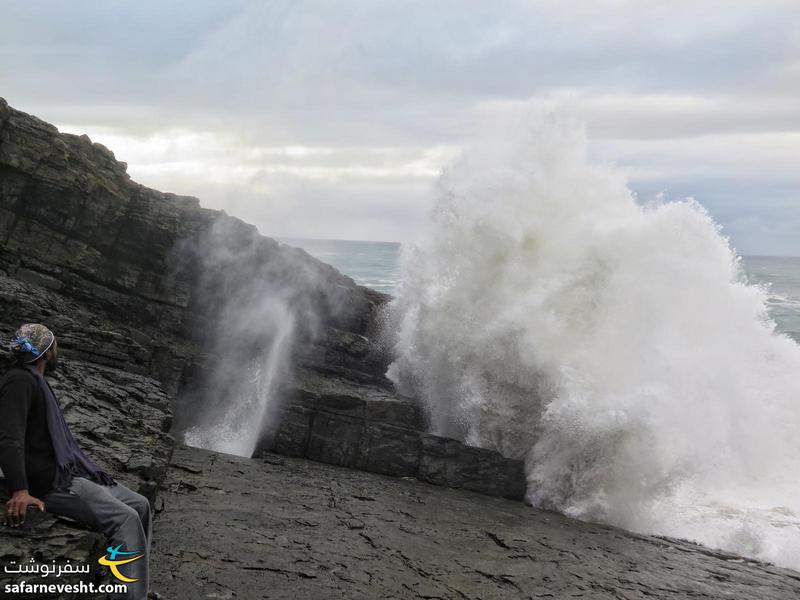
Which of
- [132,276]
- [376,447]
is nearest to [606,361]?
[376,447]

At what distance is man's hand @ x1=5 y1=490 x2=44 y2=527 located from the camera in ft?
13.1

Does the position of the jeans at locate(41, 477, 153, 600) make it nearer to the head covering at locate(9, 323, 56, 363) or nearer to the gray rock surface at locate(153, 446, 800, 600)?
the head covering at locate(9, 323, 56, 363)

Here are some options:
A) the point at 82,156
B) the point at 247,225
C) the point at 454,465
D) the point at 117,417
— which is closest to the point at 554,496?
the point at 454,465

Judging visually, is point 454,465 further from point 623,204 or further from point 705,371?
point 623,204

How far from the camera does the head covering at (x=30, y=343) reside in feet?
13.5

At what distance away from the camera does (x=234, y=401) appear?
11.6 meters

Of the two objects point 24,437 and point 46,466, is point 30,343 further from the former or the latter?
point 46,466

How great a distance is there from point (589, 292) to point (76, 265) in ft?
29.4

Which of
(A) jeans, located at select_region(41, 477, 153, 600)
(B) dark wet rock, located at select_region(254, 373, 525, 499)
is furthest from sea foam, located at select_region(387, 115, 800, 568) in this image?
(A) jeans, located at select_region(41, 477, 153, 600)

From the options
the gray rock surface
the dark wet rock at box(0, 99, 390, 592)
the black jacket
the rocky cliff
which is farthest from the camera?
the dark wet rock at box(0, 99, 390, 592)

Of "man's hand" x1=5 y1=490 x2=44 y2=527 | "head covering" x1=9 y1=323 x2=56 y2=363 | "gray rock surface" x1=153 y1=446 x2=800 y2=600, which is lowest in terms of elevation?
"gray rock surface" x1=153 y1=446 x2=800 y2=600

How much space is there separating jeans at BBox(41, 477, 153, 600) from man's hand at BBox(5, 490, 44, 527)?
0.17 m

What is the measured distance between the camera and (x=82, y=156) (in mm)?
11969

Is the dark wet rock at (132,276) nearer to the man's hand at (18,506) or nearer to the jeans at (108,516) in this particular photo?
the jeans at (108,516)
